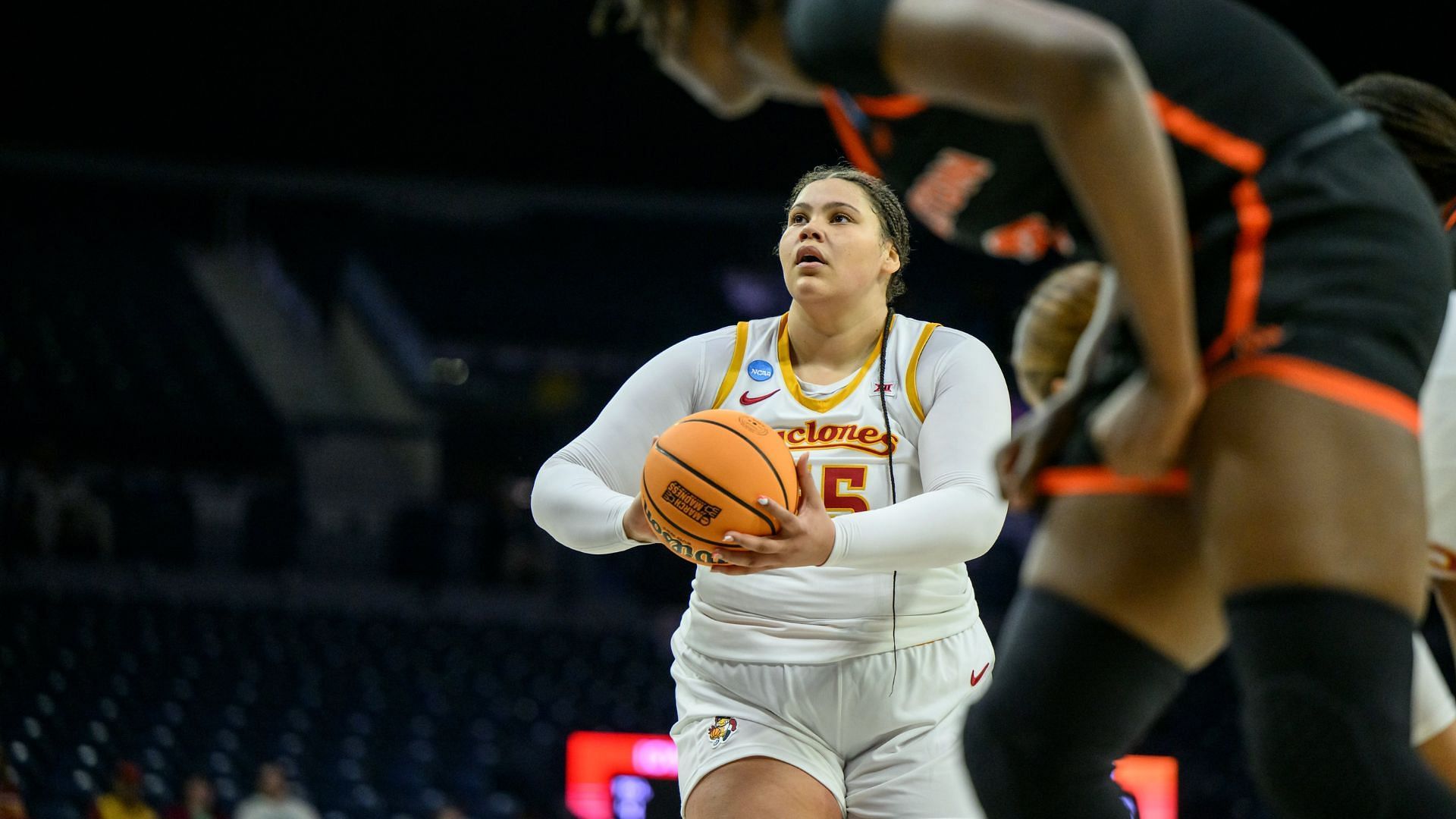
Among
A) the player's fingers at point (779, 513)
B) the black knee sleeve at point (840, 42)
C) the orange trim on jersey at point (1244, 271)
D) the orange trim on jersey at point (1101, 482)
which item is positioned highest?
the black knee sleeve at point (840, 42)

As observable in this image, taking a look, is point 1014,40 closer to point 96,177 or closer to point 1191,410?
point 1191,410

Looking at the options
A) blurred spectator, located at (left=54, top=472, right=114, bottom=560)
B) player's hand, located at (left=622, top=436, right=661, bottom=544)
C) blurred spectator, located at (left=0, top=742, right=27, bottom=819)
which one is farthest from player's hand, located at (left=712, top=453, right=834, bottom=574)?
blurred spectator, located at (left=54, top=472, right=114, bottom=560)

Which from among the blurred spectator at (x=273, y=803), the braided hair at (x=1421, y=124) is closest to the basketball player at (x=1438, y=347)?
the braided hair at (x=1421, y=124)

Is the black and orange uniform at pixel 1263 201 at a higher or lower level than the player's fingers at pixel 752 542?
higher

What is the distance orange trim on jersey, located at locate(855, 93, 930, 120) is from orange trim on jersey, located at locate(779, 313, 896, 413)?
1338 millimetres

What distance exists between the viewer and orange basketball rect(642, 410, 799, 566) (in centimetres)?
264

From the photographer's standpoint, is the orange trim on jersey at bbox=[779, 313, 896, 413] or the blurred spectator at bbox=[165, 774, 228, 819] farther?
the blurred spectator at bbox=[165, 774, 228, 819]

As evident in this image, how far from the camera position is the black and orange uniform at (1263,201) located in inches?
65.1

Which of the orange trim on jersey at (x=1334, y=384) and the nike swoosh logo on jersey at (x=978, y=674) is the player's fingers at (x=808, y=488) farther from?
the orange trim on jersey at (x=1334, y=384)

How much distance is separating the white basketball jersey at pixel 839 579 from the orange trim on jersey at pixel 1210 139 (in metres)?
1.40

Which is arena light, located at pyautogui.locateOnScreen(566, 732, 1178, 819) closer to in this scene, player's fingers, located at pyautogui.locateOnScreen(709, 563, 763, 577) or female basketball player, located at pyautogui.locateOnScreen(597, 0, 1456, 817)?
player's fingers, located at pyautogui.locateOnScreen(709, 563, 763, 577)

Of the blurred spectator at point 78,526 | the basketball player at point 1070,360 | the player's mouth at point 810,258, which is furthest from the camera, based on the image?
the blurred spectator at point 78,526

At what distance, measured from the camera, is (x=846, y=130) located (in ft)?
6.34

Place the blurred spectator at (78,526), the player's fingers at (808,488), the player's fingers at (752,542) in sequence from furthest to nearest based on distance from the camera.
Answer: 1. the blurred spectator at (78,526)
2. the player's fingers at (808,488)
3. the player's fingers at (752,542)
